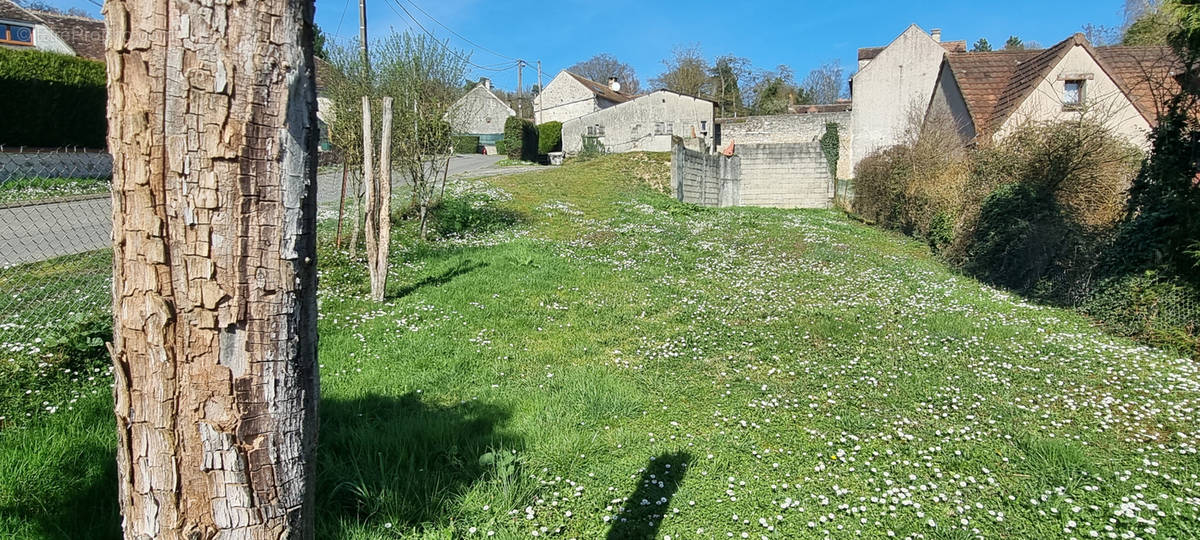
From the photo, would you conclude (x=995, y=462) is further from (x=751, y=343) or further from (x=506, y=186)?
(x=506, y=186)

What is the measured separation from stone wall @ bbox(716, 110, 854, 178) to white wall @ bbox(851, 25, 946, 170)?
0.67 metres

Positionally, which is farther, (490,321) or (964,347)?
(490,321)

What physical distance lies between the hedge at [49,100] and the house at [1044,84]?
83.2 feet

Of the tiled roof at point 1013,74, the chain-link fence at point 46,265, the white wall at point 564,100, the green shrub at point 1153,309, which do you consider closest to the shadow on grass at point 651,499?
the chain-link fence at point 46,265

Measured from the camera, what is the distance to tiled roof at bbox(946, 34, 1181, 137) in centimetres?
1828

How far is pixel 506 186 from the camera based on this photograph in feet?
69.6

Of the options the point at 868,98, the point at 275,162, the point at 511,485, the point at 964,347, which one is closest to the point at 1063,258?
the point at 964,347

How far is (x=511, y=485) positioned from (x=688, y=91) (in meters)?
52.3

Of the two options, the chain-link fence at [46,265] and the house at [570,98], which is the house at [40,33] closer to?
the chain-link fence at [46,265]

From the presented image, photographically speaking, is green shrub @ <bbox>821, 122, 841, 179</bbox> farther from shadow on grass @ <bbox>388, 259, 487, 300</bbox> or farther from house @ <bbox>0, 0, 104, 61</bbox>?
house @ <bbox>0, 0, 104, 61</bbox>

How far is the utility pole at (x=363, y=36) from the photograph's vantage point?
11.8 metres

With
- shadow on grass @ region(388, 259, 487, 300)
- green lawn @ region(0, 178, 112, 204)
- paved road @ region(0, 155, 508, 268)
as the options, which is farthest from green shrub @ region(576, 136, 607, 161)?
paved road @ region(0, 155, 508, 268)

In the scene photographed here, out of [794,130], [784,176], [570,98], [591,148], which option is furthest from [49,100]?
[570,98]

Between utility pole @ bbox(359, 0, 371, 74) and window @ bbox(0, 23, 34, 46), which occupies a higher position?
window @ bbox(0, 23, 34, 46)
